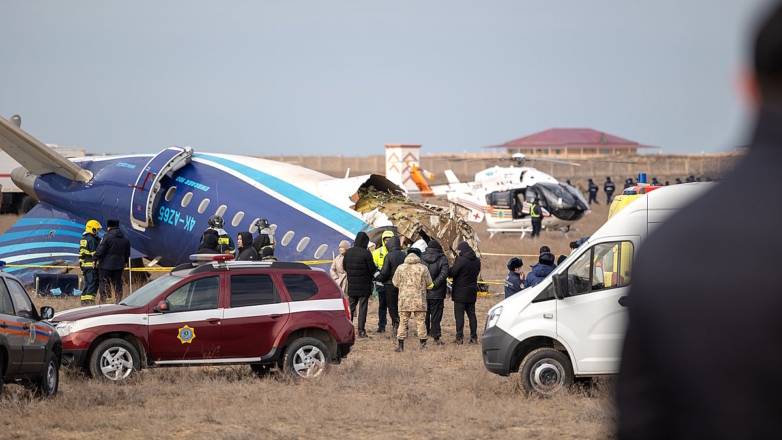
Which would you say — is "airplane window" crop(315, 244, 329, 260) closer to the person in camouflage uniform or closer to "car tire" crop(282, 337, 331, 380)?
the person in camouflage uniform

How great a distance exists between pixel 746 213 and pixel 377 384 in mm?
12818

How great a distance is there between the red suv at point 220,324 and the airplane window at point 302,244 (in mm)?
7796

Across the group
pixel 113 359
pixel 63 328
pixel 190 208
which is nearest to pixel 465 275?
pixel 113 359

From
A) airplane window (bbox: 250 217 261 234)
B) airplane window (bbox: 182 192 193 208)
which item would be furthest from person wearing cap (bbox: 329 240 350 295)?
airplane window (bbox: 182 192 193 208)

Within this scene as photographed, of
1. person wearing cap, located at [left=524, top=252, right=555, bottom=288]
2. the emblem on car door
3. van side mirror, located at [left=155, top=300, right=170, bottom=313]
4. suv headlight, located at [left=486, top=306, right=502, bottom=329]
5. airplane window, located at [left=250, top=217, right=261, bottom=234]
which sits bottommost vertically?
the emblem on car door

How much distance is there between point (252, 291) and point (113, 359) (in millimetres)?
1964

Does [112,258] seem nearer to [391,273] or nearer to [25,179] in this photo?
[391,273]

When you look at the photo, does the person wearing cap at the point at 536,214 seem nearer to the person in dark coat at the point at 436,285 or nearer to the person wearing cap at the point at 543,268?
the person in dark coat at the point at 436,285

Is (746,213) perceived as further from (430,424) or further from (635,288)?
(430,424)

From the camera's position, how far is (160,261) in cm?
2569

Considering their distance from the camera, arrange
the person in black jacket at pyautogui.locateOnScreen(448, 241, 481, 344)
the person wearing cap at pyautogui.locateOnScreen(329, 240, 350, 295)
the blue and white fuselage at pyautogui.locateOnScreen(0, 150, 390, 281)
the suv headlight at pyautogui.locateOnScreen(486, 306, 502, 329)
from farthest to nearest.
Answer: the blue and white fuselage at pyautogui.locateOnScreen(0, 150, 390, 281), the person wearing cap at pyautogui.locateOnScreen(329, 240, 350, 295), the person in black jacket at pyautogui.locateOnScreen(448, 241, 481, 344), the suv headlight at pyautogui.locateOnScreen(486, 306, 502, 329)

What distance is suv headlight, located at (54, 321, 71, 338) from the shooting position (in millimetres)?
14117

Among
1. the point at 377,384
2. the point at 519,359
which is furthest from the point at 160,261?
the point at 519,359

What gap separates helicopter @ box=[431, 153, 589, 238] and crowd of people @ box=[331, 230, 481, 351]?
848 inches
